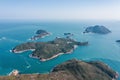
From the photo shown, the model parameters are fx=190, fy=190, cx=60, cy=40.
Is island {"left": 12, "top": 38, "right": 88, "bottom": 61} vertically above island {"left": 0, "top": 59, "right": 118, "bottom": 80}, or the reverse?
island {"left": 0, "top": 59, "right": 118, "bottom": 80}

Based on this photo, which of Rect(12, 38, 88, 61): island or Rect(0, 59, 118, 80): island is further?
Rect(12, 38, 88, 61): island

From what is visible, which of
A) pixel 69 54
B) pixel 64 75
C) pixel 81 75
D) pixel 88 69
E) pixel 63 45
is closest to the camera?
pixel 64 75

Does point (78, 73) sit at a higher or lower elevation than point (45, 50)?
higher

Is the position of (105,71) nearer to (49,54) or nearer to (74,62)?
(74,62)

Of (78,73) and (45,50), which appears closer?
(78,73)

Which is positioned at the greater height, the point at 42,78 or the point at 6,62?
the point at 42,78

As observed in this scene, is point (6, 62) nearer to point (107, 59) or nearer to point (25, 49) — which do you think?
point (25, 49)

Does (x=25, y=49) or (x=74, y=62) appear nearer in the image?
(x=74, y=62)

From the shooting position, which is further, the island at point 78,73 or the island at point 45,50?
the island at point 45,50

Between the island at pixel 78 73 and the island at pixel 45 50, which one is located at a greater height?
the island at pixel 78 73

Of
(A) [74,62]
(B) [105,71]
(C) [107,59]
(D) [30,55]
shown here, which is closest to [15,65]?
(D) [30,55]

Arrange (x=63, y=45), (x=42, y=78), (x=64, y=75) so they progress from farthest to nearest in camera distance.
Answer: (x=63, y=45), (x=64, y=75), (x=42, y=78)
